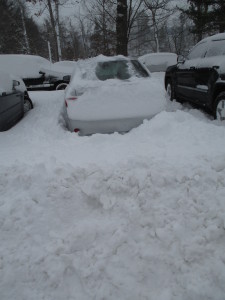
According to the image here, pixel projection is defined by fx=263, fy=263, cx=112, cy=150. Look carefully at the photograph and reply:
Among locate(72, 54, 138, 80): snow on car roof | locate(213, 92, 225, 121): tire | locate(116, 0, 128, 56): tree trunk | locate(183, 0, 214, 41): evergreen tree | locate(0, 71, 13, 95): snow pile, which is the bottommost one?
locate(213, 92, 225, 121): tire

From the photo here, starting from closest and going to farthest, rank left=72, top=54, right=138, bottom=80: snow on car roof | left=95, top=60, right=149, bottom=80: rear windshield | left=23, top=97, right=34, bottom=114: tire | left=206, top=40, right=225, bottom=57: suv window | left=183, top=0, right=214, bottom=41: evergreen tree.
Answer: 1. left=72, top=54, right=138, bottom=80: snow on car roof
2. left=95, top=60, right=149, bottom=80: rear windshield
3. left=206, top=40, right=225, bottom=57: suv window
4. left=23, top=97, right=34, bottom=114: tire
5. left=183, top=0, right=214, bottom=41: evergreen tree

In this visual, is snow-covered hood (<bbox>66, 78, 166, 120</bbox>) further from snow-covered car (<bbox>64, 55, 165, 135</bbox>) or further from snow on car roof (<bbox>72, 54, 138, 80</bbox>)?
snow on car roof (<bbox>72, 54, 138, 80</bbox>)

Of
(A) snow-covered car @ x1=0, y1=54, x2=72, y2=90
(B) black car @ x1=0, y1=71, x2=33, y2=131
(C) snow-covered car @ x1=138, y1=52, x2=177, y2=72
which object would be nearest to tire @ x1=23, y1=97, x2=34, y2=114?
(B) black car @ x1=0, y1=71, x2=33, y2=131

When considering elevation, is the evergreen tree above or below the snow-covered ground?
above

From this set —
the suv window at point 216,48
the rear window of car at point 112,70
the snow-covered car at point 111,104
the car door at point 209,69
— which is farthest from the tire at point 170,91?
the snow-covered car at point 111,104

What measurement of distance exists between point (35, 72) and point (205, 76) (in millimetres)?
8503

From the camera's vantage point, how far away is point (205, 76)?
5.86 metres

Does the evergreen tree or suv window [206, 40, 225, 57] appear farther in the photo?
the evergreen tree

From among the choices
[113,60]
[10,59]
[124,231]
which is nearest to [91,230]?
[124,231]

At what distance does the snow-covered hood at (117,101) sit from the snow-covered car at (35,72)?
7.61 metres

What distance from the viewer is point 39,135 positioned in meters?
5.01

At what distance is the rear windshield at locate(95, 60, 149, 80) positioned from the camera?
5.36 m

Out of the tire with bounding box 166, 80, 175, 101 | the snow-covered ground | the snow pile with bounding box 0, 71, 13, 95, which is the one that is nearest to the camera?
the snow-covered ground

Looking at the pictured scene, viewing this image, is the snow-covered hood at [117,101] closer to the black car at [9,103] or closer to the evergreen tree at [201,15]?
the black car at [9,103]
